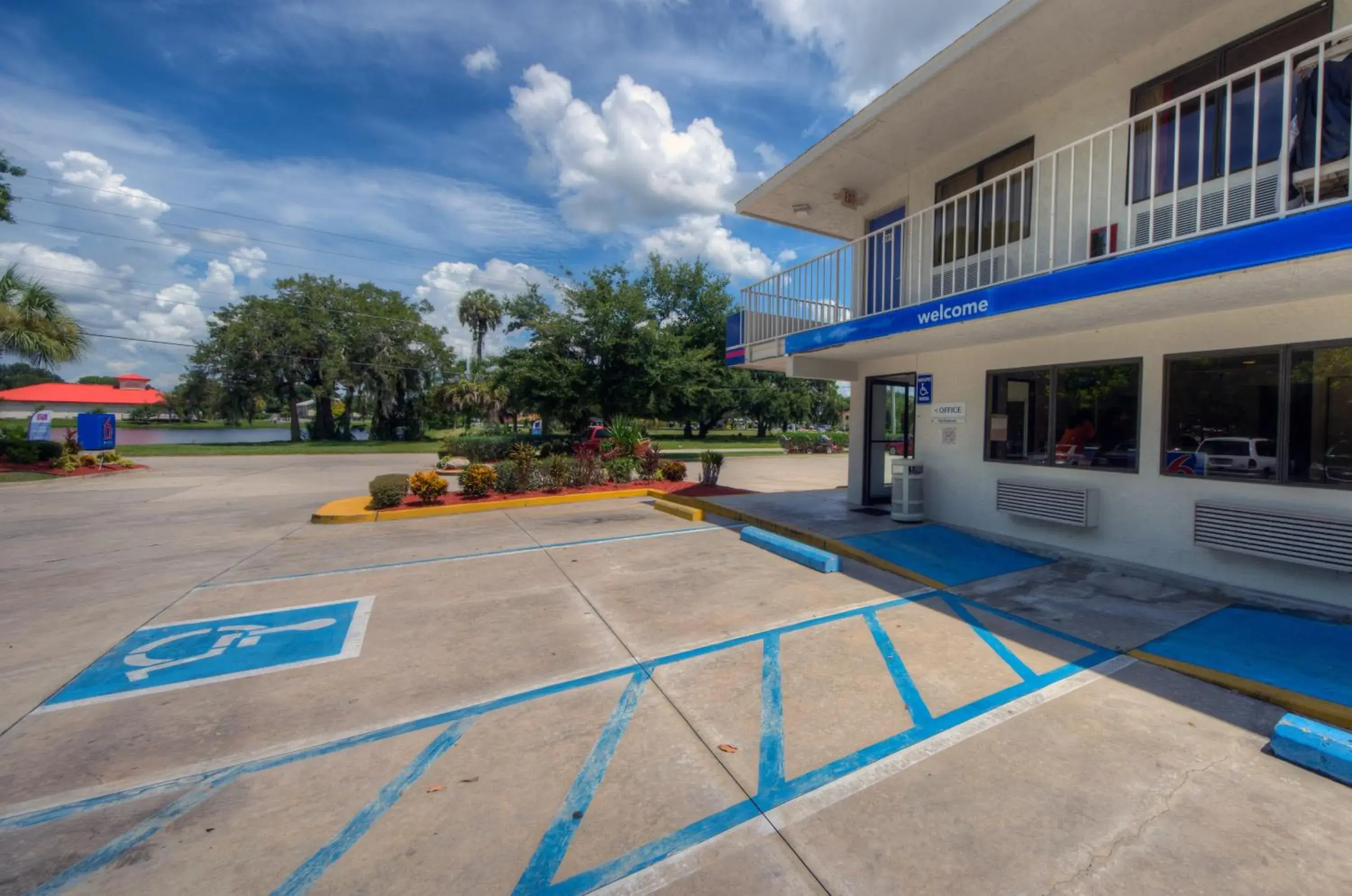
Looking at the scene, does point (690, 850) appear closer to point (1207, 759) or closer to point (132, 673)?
point (1207, 759)

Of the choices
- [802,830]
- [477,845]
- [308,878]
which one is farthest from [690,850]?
[308,878]

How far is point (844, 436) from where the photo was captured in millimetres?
40219

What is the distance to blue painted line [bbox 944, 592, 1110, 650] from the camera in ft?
15.7

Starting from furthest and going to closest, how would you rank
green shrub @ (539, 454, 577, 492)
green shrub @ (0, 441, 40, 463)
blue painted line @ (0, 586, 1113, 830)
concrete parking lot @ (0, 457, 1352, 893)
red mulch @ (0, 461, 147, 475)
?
green shrub @ (0, 441, 40, 463) < red mulch @ (0, 461, 147, 475) < green shrub @ (539, 454, 577, 492) < blue painted line @ (0, 586, 1113, 830) < concrete parking lot @ (0, 457, 1352, 893)

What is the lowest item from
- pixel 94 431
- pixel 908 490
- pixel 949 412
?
pixel 908 490

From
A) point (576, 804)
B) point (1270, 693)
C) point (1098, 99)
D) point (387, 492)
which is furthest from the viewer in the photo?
point (387, 492)

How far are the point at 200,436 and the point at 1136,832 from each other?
7050cm

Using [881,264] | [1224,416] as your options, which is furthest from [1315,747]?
[881,264]

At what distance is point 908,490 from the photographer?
30.6ft

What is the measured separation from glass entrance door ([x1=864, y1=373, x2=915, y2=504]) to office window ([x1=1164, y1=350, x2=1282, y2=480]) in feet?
13.9

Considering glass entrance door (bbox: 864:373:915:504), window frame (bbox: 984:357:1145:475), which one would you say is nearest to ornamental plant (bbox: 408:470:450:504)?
glass entrance door (bbox: 864:373:915:504)

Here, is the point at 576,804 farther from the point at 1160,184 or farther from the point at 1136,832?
the point at 1160,184

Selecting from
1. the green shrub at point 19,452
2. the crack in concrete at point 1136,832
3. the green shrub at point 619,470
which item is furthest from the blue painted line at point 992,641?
the green shrub at point 19,452

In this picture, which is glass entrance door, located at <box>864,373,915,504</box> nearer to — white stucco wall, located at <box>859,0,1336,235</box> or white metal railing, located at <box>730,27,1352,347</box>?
white metal railing, located at <box>730,27,1352,347</box>
